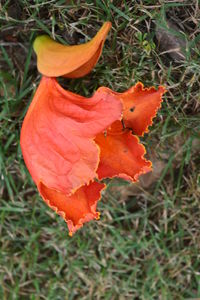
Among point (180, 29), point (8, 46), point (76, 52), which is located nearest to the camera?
point (76, 52)

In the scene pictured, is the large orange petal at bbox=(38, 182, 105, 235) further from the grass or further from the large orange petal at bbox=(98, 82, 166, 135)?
the grass

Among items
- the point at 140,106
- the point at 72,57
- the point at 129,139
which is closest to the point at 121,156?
the point at 129,139

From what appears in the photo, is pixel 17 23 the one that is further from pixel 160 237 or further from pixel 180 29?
pixel 160 237

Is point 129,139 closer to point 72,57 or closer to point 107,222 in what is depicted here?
point 72,57

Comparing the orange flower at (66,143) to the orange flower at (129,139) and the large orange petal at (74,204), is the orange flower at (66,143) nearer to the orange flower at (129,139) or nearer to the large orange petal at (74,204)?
the large orange petal at (74,204)

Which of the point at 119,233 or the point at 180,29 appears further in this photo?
the point at 119,233

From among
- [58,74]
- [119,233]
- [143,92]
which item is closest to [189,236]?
[119,233]
